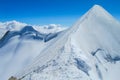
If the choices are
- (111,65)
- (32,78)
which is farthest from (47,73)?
(111,65)

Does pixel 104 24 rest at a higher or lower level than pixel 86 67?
higher

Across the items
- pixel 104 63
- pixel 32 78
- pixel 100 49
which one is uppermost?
pixel 100 49

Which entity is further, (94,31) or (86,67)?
(94,31)

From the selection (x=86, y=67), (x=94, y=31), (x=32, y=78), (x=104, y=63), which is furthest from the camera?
(x=94, y=31)

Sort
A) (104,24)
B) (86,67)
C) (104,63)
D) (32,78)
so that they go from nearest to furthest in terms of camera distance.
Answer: (32,78) < (86,67) < (104,63) < (104,24)

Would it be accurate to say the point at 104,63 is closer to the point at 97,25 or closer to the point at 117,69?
the point at 117,69
